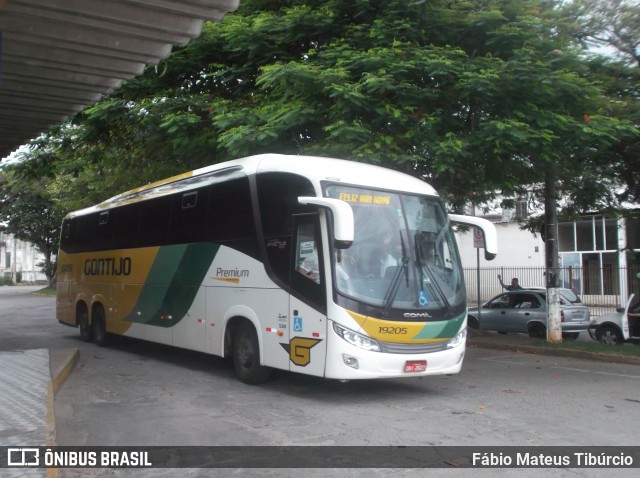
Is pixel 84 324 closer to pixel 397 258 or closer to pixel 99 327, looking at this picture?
pixel 99 327

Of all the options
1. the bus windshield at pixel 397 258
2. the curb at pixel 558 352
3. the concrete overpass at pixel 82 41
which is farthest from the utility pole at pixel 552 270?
the concrete overpass at pixel 82 41

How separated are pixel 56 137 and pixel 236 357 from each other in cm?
911

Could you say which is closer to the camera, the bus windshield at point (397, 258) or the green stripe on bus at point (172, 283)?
the bus windshield at point (397, 258)

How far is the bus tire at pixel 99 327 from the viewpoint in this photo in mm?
15656

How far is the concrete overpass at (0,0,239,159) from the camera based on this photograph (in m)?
6.80

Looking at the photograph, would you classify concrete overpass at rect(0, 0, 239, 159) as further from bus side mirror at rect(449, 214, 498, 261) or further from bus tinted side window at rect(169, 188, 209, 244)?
bus side mirror at rect(449, 214, 498, 261)

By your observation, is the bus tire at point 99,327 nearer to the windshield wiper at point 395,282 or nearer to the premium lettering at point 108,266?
the premium lettering at point 108,266

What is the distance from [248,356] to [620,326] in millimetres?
10576

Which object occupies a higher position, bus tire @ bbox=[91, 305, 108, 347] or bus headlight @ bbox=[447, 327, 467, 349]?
bus headlight @ bbox=[447, 327, 467, 349]

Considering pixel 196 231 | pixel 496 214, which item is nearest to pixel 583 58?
pixel 196 231

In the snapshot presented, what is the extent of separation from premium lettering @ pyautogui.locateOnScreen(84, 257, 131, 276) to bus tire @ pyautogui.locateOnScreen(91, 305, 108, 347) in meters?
0.94

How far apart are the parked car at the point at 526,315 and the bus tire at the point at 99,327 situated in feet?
35.6

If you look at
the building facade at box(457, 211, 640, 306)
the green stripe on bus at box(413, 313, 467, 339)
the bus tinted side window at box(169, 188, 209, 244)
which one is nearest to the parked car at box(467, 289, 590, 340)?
the building facade at box(457, 211, 640, 306)

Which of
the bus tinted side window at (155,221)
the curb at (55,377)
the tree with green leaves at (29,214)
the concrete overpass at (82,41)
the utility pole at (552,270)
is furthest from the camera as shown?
the tree with green leaves at (29,214)
